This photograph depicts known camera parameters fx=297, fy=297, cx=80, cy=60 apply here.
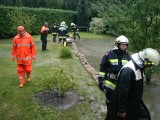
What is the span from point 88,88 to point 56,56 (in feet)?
21.4

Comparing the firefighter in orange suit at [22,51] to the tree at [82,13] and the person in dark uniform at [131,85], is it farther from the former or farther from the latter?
the tree at [82,13]

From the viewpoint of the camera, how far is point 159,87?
11898mm

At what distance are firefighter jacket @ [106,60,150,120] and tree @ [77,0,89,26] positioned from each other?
34202 mm

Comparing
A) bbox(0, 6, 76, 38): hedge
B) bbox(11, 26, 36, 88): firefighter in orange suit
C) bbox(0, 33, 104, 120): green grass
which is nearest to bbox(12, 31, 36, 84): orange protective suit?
bbox(11, 26, 36, 88): firefighter in orange suit

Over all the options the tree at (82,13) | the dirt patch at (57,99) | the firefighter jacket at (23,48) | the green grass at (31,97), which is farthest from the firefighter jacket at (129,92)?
the tree at (82,13)

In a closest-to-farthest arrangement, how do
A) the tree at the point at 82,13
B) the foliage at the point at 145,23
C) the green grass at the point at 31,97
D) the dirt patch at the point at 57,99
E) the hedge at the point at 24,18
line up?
the green grass at the point at 31,97, the dirt patch at the point at 57,99, the foliage at the point at 145,23, the hedge at the point at 24,18, the tree at the point at 82,13

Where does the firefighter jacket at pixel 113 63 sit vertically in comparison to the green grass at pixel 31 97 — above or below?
above

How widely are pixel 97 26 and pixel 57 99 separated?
2934 cm

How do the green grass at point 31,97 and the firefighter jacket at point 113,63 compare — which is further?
the green grass at point 31,97

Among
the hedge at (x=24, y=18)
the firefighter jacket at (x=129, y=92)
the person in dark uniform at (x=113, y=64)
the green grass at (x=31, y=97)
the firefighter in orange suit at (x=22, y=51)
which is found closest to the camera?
the firefighter jacket at (x=129, y=92)

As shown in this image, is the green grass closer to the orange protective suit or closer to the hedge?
the orange protective suit

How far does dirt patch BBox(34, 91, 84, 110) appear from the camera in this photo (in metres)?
8.00

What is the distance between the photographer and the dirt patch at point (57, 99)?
315 inches

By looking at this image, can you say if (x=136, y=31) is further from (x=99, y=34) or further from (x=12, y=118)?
(x=99, y=34)
